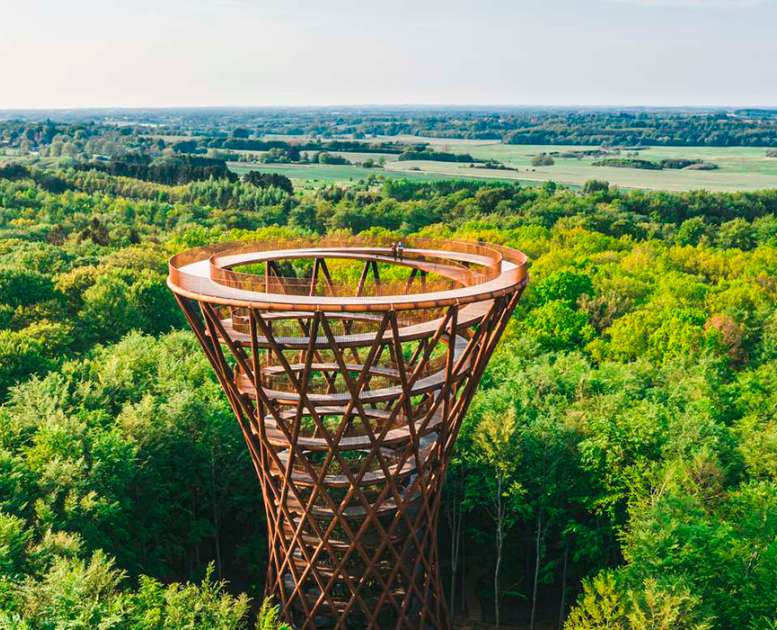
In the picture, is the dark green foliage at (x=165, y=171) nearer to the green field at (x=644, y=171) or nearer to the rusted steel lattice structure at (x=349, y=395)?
the green field at (x=644, y=171)

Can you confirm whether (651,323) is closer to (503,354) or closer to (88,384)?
(503,354)

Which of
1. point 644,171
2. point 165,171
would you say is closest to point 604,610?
point 644,171

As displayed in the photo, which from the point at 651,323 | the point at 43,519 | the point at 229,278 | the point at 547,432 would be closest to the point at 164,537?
the point at 43,519

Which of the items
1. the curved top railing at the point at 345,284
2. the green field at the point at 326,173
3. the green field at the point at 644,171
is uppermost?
the green field at the point at 644,171

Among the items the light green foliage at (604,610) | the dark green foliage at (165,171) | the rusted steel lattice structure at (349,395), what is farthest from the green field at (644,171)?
the rusted steel lattice structure at (349,395)

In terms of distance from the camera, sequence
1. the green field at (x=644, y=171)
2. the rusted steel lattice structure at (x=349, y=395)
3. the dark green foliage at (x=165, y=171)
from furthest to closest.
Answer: the dark green foliage at (x=165, y=171)
the green field at (x=644, y=171)
the rusted steel lattice structure at (x=349, y=395)

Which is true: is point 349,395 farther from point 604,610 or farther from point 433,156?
point 433,156

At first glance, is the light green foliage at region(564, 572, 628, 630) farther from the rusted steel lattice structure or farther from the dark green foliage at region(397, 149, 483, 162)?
the dark green foliage at region(397, 149, 483, 162)
